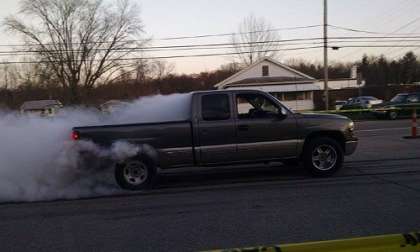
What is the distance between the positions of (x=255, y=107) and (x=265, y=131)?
603mm

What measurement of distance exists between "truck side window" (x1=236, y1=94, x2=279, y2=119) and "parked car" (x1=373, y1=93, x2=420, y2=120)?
21.2m

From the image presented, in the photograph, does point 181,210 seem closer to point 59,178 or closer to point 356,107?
point 59,178

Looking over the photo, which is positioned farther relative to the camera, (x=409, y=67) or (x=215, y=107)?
(x=409, y=67)

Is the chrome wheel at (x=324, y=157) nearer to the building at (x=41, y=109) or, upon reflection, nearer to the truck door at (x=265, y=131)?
the truck door at (x=265, y=131)

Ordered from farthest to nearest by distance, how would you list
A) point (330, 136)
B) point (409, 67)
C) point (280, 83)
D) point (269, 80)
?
point (409, 67) → point (269, 80) → point (280, 83) → point (330, 136)

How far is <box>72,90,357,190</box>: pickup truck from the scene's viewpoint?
837 cm

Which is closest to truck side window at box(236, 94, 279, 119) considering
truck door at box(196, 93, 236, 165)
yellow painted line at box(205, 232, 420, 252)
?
truck door at box(196, 93, 236, 165)

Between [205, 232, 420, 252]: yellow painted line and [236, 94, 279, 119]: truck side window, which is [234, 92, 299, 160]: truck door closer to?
[236, 94, 279, 119]: truck side window

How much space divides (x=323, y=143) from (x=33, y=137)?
5775mm

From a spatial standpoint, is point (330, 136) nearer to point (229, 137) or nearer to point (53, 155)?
point (229, 137)

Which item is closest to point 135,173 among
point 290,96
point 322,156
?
point 322,156

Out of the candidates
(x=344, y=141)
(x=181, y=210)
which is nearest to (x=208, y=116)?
(x=181, y=210)

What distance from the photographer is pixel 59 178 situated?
8570 millimetres

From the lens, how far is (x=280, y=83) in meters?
51.7
